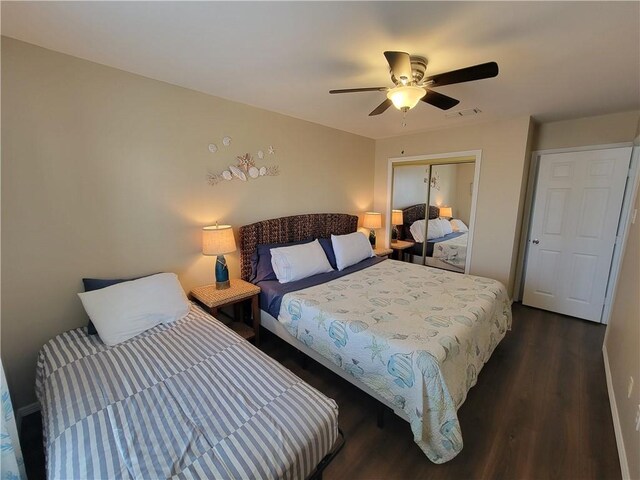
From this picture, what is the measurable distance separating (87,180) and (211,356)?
4.96ft

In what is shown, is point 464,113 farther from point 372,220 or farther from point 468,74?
point 372,220

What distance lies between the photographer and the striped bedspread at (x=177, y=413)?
96cm

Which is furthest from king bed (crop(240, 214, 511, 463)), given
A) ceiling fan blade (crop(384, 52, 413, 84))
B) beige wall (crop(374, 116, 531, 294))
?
ceiling fan blade (crop(384, 52, 413, 84))

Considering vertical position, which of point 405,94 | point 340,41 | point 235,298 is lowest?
point 235,298

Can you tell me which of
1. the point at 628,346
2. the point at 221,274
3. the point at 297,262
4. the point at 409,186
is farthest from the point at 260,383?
the point at 409,186

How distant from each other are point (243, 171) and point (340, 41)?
5.06 ft

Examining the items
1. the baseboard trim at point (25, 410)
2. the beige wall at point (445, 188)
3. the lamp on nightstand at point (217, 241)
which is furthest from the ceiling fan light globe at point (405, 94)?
the baseboard trim at point (25, 410)

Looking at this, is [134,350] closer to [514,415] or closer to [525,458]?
[525,458]

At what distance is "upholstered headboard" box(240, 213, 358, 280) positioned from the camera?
8.98 ft

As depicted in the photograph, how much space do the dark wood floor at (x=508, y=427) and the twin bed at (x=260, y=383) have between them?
229 millimetres

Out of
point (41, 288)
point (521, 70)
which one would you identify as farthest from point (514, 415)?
point (41, 288)

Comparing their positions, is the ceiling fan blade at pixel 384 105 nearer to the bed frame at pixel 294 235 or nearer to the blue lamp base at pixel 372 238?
the bed frame at pixel 294 235

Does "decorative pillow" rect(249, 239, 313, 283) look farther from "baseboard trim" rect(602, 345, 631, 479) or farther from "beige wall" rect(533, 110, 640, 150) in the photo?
"beige wall" rect(533, 110, 640, 150)

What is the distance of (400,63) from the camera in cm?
143
